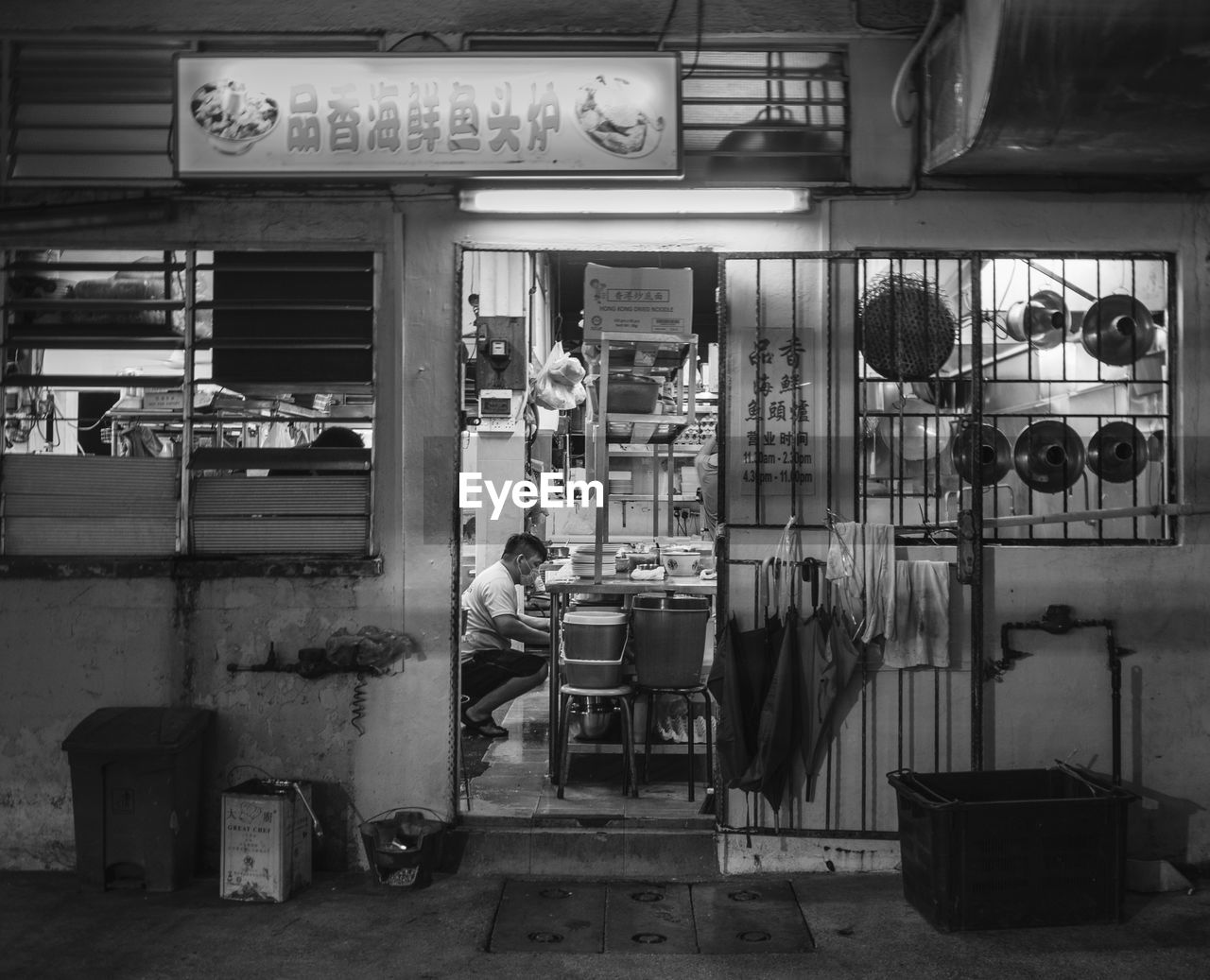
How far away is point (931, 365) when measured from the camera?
18.1 ft

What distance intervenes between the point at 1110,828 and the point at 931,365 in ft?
8.24

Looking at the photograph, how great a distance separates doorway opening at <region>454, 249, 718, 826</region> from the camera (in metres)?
6.07

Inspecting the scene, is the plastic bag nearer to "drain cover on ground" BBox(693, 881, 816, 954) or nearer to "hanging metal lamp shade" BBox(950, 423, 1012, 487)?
"hanging metal lamp shade" BBox(950, 423, 1012, 487)

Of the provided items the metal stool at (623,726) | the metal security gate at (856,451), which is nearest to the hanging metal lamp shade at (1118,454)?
the metal security gate at (856,451)

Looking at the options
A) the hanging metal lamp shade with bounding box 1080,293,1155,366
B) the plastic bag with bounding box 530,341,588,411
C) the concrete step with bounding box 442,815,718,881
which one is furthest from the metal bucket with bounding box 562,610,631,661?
the hanging metal lamp shade with bounding box 1080,293,1155,366

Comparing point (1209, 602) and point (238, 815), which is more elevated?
point (1209, 602)

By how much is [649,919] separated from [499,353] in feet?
12.4

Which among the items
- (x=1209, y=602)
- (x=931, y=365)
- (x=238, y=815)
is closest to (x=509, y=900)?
(x=238, y=815)

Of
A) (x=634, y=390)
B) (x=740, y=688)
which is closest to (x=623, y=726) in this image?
(x=740, y=688)

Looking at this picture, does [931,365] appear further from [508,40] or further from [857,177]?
[508,40]

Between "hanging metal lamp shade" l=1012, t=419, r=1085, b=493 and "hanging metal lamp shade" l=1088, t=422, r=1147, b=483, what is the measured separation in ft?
0.32

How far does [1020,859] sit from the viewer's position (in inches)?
179

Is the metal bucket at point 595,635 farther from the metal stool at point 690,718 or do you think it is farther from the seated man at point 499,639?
the seated man at point 499,639

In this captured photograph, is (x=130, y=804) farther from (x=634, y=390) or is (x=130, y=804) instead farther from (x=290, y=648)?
(x=634, y=390)
